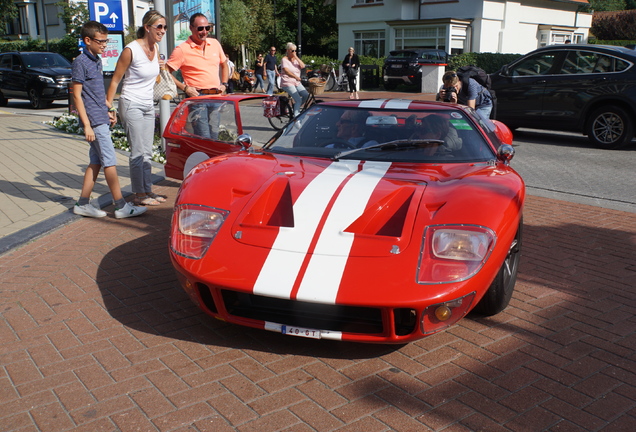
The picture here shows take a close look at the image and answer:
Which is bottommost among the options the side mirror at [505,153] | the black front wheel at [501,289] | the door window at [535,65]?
the black front wheel at [501,289]

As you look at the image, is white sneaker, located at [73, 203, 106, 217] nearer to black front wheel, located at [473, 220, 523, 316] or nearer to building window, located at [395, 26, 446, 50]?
black front wheel, located at [473, 220, 523, 316]

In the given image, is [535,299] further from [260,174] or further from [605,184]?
[605,184]

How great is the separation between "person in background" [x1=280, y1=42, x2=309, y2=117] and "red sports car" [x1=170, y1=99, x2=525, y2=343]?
8147mm

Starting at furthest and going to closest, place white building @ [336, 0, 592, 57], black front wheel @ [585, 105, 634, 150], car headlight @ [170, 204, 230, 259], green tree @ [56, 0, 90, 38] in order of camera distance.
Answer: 1. white building @ [336, 0, 592, 57]
2. green tree @ [56, 0, 90, 38]
3. black front wheel @ [585, 105, 634, 150]
4. car headlight @ [170, 204, 230, 259]

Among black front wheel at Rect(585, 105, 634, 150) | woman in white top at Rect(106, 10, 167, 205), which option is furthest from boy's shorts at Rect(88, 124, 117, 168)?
black front wheel at Rect(585, 105, 634, 150)

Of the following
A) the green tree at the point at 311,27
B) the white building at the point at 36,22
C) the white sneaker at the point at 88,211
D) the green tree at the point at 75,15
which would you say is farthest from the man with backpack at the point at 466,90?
the green tree at the point at 311,27

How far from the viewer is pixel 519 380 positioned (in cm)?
301

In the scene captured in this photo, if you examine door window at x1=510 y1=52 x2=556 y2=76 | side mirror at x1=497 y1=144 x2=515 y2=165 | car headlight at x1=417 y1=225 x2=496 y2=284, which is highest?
door window at x1=510 y1=52 x2=556 y2=76

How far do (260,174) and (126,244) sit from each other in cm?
184

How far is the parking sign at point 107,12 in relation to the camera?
52.1ft

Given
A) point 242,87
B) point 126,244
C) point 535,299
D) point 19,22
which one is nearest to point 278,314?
point 535,299

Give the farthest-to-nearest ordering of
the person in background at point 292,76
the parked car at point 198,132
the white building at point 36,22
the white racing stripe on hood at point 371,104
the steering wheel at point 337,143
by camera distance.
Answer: the white building at point 36,22
the person in background at point 292,76
the parked car at point 198,132
the white racing stripe on hood at point 371,104
the steering wheel at point 337,143

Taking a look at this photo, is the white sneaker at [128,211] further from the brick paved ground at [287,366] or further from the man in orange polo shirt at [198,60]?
the man in orange polo shirt at [198,60]

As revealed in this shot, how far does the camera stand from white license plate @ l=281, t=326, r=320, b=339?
3.04 meters
